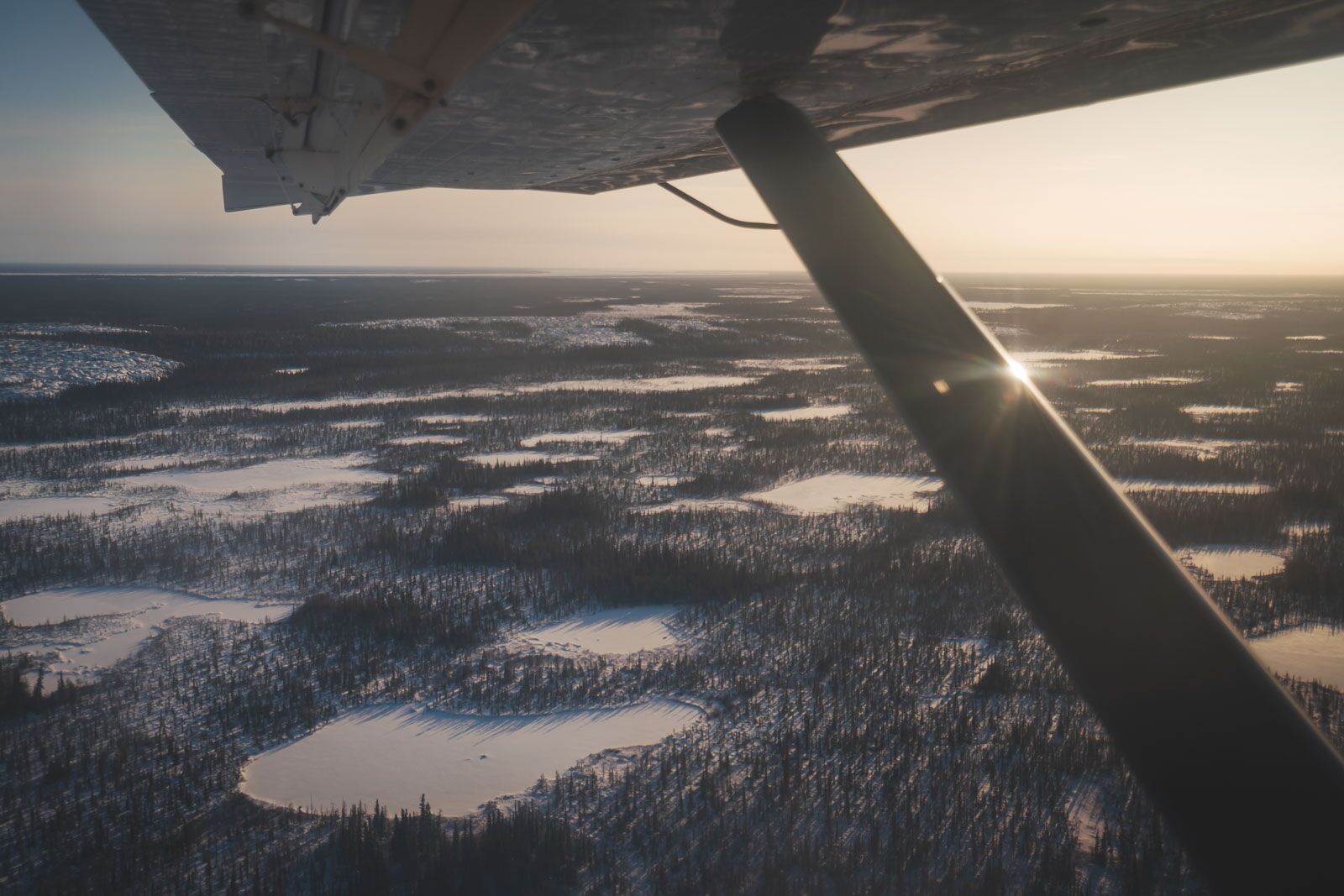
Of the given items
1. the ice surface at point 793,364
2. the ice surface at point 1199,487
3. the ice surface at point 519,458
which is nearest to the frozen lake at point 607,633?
the ice surface at point 519,458

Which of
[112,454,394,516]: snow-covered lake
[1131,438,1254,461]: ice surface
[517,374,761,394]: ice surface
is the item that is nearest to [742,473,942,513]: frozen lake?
[1131,438,1254,461]: ice surface

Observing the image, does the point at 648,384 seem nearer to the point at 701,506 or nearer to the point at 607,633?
the point at 701,506

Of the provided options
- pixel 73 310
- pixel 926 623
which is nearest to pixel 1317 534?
pixel 926 623

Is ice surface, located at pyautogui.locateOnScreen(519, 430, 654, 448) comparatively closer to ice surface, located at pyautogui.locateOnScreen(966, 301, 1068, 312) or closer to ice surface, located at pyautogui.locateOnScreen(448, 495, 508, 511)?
ice surface, located at pyautogui.locateOnScreen(448, 495, 508, 511)

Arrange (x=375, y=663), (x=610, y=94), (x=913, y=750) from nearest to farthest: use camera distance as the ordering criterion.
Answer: (x=610, y=94)
(x=913, y=750)
(x=375, y=663)

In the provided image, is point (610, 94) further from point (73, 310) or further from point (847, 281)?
point (73, 310)

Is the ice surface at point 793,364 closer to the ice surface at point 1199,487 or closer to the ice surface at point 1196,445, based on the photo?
the ice surface at point 1196,445
